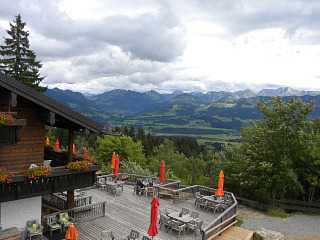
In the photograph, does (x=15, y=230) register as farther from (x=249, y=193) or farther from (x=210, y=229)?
(x=249, y=193)

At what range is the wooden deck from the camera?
12.8 m

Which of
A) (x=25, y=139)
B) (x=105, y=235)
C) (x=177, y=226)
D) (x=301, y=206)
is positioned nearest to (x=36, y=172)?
(x=25, y=139)

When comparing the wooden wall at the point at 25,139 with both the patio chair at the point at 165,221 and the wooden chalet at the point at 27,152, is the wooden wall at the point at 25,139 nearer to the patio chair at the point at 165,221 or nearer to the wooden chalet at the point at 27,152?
the wooden chalet at the point at 27,152

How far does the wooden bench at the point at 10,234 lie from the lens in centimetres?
1012

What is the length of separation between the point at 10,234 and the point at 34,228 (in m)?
1.10

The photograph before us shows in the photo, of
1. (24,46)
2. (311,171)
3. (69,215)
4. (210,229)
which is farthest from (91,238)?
(24,46)

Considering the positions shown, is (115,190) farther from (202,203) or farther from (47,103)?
(47,103)

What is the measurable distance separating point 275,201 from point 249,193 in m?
2.89

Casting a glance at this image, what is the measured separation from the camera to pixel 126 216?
594 inches

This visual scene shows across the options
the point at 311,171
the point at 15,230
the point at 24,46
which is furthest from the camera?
the point at 24,46

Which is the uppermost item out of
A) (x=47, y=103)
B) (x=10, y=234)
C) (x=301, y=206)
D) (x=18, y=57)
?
(x=18, y=57)

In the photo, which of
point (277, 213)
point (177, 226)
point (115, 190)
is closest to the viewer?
point (177, 226)

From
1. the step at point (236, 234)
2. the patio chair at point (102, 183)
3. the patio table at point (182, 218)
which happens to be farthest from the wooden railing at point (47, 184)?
the step at point (236, 234)

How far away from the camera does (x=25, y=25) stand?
122 feet
